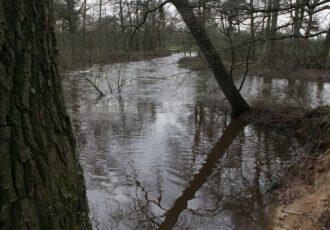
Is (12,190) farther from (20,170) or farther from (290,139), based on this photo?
(290,139)

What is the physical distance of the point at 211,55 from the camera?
472 inches

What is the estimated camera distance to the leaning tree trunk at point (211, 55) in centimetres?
1136

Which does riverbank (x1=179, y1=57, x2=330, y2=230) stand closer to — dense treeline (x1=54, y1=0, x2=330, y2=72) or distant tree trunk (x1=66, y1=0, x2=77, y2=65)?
dense treeline (x1=54, y1=0, x2=330, y2=72)

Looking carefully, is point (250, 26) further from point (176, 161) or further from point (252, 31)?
point (176, 161)

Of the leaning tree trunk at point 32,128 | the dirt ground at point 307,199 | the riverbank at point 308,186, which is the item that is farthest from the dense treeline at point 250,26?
the leaning tree trunk at point 32,128

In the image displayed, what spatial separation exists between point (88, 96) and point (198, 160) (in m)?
9.61

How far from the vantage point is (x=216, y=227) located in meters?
5.75

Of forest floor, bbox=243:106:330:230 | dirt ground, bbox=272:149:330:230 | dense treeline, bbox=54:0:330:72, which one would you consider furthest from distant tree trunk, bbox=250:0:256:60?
dirt ground, bbox=272:149:330:230

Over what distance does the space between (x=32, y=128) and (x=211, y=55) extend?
10.9 meters

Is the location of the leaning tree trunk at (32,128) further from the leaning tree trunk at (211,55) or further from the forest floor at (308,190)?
the leaning tree trunk at (211,55)

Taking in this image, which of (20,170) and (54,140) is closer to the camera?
(20,170)

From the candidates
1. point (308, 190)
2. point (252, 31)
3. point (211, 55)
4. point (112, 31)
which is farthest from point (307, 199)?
point (112, 31)

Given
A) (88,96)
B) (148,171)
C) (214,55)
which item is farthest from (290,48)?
(88,96)

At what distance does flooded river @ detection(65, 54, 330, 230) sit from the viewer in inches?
241
